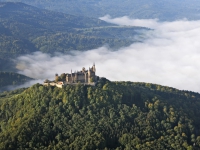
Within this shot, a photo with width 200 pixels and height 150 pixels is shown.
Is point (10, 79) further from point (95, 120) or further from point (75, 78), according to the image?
point (95, 120)

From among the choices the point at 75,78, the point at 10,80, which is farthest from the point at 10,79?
the point at 75,78

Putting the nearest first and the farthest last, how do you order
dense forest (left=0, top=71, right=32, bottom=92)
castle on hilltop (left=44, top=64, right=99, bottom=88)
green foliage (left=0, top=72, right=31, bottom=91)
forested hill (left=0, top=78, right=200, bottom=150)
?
forested hill (left=0, top=78, right=200, bottom=150) < castle on hilltop (left=44, top=64, right=99, bottom=88) < dense forest (left=0, top=71, right=32, bottom=92) < green foliage (left=0, top=72, right=31, bottom=91)

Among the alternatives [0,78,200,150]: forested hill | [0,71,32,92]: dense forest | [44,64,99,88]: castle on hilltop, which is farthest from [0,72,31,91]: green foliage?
[44,64,99,88]: castle on hilltop

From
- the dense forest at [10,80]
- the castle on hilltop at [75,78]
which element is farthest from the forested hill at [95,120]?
the dense forest at [10,80]

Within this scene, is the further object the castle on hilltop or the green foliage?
the green foliage

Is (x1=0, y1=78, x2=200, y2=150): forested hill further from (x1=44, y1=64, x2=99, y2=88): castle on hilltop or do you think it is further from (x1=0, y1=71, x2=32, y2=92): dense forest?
(x1=0, y1=71, x2=32, y2=92): dense forest

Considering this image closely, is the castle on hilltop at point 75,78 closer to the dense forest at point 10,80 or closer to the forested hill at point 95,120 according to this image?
the forested hill at point 95,120

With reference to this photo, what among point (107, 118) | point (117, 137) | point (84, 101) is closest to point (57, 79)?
point (84, 101)

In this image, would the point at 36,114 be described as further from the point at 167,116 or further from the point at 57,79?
the point at 167,116
